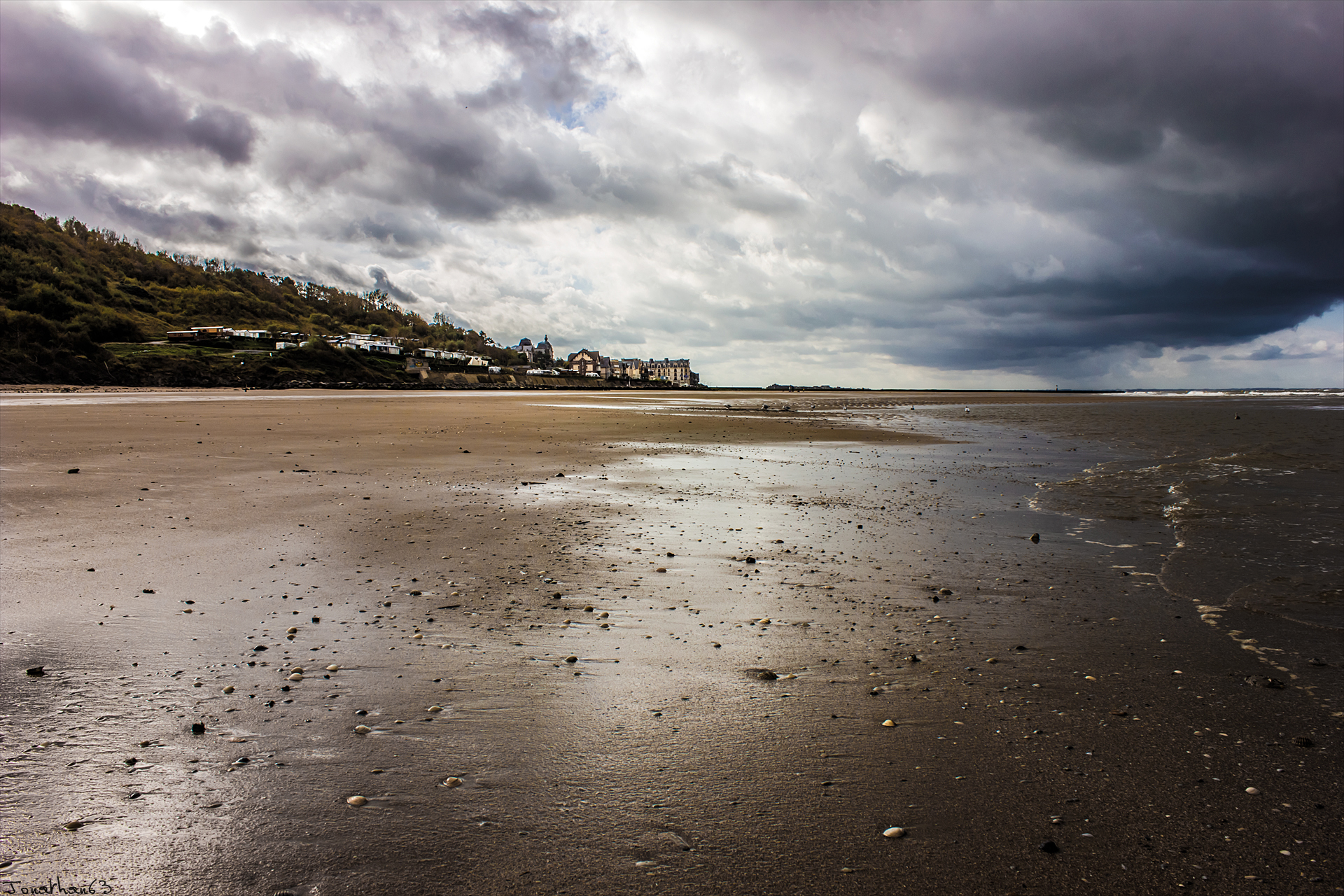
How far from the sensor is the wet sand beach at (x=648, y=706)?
255 centimetres

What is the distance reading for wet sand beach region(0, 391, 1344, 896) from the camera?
101 inches

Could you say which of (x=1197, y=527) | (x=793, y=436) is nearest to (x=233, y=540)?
(x=1197, y=527)

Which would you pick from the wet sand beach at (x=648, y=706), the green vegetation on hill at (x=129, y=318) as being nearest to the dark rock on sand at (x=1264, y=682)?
the wet sand beach at (x=648, y=706)

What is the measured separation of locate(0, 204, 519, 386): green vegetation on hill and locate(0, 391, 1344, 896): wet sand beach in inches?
3183

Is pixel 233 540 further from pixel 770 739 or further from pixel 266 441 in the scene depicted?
pixel 266 441

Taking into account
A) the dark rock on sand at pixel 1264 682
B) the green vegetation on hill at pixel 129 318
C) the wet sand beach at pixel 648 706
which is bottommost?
the wet sand beach at pixel 648 706

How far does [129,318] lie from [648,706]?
15048 cm

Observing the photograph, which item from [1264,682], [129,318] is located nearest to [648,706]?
[1264,682]

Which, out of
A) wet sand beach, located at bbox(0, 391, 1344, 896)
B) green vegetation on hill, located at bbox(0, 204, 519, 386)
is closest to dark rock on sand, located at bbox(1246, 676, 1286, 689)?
wet sand beach, located at bbox(0, 391, 1344, 896)

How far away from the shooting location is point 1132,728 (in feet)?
11.7

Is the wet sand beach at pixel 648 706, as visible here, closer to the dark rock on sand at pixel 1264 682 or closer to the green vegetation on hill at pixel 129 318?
the dark rock on sand at pixel 1264 682

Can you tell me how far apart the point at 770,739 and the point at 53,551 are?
797 centimetres

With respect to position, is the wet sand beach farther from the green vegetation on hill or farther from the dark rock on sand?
the green vegetation on hill

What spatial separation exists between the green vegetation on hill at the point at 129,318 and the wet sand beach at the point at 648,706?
80.8 metres
